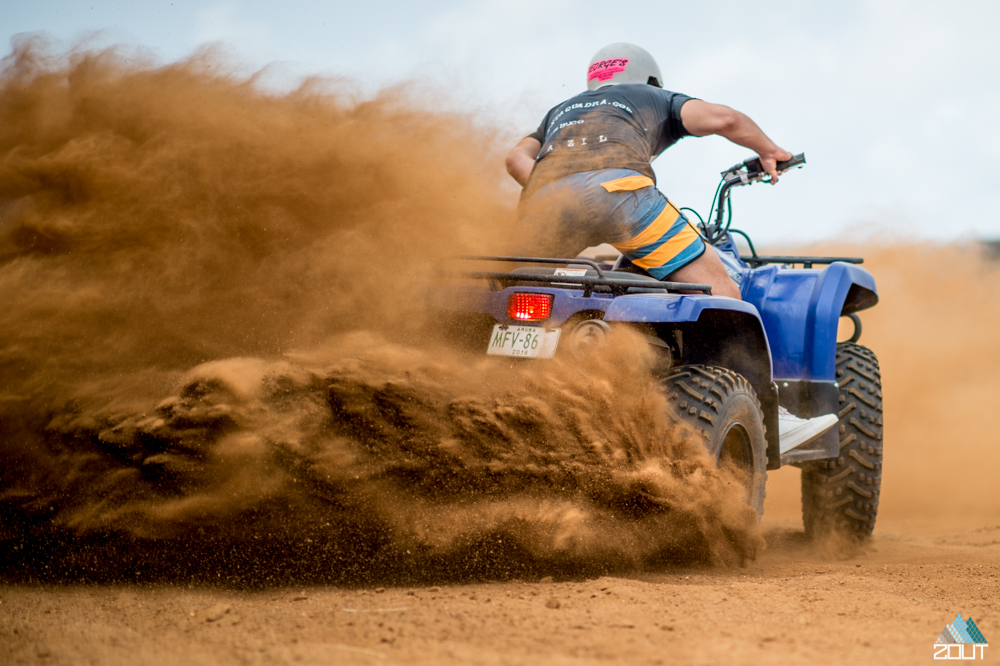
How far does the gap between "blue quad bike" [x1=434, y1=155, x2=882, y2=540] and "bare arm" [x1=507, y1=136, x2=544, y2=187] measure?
676mm

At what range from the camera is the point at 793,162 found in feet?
15.9

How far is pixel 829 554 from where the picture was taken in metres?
5.18

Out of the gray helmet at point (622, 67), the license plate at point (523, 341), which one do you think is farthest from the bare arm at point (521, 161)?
the license plate at point (523, 341)

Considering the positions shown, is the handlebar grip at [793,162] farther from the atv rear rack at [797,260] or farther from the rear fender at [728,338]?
the rear fender at [728,338]

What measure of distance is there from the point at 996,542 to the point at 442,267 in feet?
14.5

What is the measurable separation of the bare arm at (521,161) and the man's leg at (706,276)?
103 centimetres

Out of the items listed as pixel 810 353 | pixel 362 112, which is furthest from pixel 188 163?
pixel 810 353

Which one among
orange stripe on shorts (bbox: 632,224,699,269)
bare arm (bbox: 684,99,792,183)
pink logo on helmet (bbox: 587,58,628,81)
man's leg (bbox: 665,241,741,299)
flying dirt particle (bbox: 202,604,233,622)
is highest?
pink logo on helmet (bbox: 587,58,628,81)

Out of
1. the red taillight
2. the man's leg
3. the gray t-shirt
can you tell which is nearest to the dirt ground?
the red taillight

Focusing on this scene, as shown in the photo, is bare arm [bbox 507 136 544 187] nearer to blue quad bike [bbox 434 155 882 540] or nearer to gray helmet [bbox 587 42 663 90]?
gray helmet [bbox 587 42 663 90]

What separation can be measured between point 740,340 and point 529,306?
1.29 m

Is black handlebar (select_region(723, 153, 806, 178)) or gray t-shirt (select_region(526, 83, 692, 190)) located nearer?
gray t-shirt (select_region(526, 83, 692, 190))
